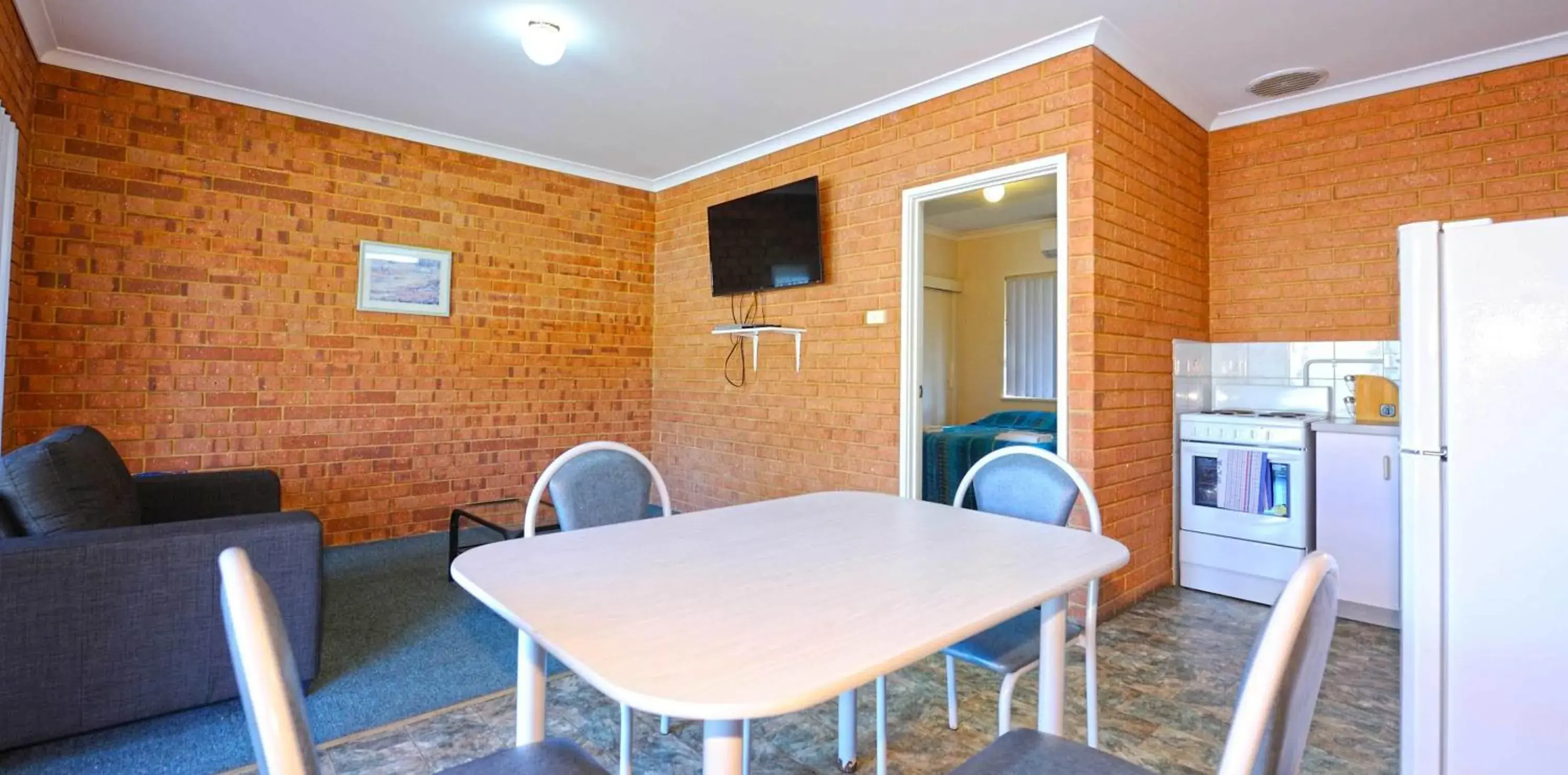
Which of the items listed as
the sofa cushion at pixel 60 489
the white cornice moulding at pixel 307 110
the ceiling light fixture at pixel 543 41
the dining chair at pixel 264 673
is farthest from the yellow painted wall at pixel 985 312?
the dining chair at pixel 264 673

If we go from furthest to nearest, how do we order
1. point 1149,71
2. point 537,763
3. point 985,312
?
point 985,312 < point 1149,71 < point 537,763

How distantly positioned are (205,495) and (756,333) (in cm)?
296

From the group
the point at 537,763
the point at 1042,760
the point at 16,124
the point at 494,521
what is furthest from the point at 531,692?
the point at 16,124

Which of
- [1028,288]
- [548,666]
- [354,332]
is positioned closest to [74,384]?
[354,332]

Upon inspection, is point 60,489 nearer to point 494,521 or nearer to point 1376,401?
point 494,521

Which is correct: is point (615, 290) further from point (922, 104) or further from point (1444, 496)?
point (1444, 496)

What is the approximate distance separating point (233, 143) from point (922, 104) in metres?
3.74

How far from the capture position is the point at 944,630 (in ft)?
3.39

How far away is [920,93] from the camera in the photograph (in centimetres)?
368

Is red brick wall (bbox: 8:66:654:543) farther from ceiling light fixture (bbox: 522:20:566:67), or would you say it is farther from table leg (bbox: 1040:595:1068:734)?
table leg (bbox: 1040:595:1068:734)

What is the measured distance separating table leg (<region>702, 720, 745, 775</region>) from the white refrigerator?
5.73 ft

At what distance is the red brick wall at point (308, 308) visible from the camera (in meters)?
3.50

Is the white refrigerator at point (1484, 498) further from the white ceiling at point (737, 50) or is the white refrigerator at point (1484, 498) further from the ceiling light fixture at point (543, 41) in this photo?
the ceiling light fixture at point (543, 41)

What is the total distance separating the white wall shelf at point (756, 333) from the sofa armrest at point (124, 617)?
2724mm
